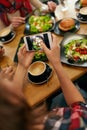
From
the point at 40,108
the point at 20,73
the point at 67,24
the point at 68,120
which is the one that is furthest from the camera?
the point at 67,24

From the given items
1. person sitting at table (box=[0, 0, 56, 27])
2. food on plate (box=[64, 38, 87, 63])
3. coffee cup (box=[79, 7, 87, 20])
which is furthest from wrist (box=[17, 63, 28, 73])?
person sitting at table (box=[0, 0, 56, 27])

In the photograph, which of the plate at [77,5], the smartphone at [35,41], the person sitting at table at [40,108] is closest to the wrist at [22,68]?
the person sitting at table at [40,108]

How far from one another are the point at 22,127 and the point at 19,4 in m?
1.66

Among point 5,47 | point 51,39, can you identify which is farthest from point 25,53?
point 5,47

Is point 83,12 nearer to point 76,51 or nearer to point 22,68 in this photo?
point 76,51

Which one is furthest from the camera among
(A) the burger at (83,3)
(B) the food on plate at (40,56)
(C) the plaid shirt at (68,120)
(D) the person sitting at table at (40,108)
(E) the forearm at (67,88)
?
(A) the burger at (83,3)

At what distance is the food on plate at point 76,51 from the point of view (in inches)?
55.8

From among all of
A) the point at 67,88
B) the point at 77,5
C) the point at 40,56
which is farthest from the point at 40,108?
the point at 77,5

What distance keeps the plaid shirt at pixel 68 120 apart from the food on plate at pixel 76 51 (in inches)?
14.6

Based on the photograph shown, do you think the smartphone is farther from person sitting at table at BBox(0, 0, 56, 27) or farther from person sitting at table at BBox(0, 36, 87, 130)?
person sitting at table at BBox(0, 0, 56, 27)

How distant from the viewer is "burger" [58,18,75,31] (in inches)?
64.4

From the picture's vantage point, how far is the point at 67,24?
1.65 metres

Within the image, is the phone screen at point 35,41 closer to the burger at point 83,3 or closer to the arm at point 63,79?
the arm at point 63,79

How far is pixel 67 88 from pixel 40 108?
0.45m
